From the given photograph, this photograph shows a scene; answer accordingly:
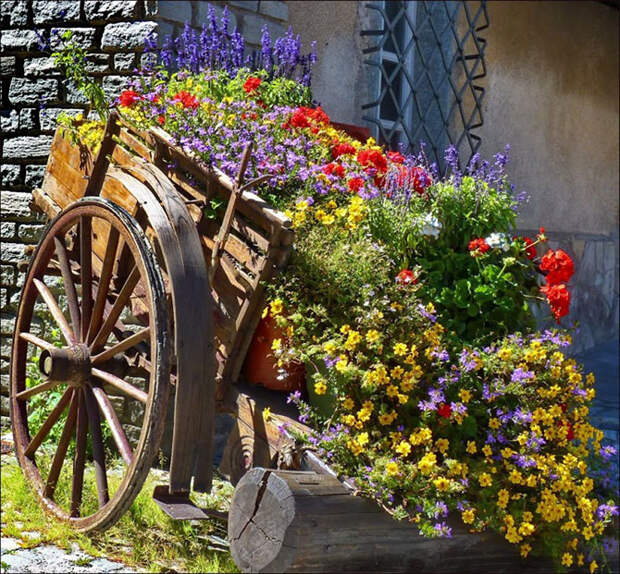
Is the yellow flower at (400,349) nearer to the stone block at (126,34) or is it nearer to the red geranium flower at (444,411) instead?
the red geranium flower at (444,411)

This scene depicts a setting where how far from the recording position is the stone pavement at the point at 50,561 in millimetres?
3090

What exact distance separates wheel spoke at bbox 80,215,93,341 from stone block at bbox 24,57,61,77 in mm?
1660

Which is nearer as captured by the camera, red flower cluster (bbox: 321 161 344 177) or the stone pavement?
the stone pavement

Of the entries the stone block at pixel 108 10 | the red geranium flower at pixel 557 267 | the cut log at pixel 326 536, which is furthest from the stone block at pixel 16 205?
the red geranium flower at pixel 557 267

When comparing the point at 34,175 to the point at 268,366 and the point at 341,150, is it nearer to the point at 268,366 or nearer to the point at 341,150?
the point at 341,150

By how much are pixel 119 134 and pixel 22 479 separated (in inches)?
57.4

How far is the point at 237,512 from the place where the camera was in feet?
8.82

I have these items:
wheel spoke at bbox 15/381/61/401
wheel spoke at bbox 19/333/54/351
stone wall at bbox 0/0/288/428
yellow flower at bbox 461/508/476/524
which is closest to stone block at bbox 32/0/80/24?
stone wall at bbox 0/0/288/428

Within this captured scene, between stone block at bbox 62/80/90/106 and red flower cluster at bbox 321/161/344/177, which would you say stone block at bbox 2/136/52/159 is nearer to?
stone block at bbox 62/80/90/106

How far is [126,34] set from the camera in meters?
4.38

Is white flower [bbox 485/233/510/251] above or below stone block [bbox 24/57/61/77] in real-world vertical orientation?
below

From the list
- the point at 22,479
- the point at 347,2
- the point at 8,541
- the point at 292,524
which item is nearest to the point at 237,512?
the point at 292,524

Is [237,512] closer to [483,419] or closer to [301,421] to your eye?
[301,421]

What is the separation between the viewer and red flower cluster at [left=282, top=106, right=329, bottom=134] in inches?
132
